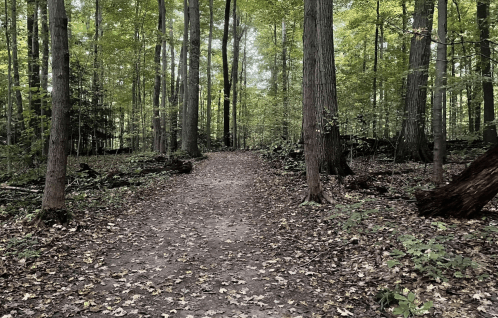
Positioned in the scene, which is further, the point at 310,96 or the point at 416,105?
the point at 416,105

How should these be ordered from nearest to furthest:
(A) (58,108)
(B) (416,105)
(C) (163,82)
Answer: (A) (58,108) → (B) (416,105) → (C) (163,82)

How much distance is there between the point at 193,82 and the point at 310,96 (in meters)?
10.4

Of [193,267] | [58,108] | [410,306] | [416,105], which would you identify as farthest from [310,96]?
[416,105]

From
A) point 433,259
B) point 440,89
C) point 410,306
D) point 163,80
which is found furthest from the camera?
point 163,80

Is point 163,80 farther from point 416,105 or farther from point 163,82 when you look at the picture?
point 416,105

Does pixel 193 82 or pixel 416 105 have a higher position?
pixel 193 82

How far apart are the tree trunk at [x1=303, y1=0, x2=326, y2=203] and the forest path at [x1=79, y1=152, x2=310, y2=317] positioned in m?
1.52

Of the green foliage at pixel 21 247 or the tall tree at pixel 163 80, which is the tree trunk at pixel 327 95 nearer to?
the green foliage at pixel 21 247

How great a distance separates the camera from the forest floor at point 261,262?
352 centimetres

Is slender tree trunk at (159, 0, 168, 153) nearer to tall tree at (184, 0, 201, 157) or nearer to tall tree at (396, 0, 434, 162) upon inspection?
tall tree at (184, 0, 201, 157)

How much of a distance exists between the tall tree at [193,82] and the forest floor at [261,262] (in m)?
8.78

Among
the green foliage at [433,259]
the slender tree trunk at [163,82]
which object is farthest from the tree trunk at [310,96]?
the slender tree trunk at [163,82]

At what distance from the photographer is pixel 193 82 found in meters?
15.9

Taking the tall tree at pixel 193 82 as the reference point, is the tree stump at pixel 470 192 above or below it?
below
